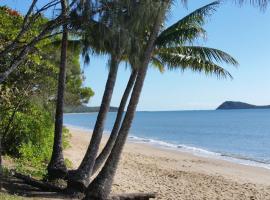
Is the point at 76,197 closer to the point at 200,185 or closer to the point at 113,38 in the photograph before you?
the point at 113,38

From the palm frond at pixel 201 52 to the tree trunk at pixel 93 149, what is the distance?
6.58 feet

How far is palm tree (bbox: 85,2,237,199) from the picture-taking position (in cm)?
1017

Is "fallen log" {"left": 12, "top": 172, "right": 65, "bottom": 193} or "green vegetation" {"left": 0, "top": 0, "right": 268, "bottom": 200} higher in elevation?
"green vegetation" {"left": 0, "top": 0, "right": 268, "bottom": 200}

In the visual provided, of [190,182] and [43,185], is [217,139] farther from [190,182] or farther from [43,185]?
[43,185]

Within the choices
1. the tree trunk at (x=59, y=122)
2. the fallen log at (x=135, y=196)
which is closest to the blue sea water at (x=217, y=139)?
the fallen log at (x=135, y=196)

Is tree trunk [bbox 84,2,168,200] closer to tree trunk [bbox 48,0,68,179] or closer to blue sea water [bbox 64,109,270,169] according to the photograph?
tree trunk [bbox 48,0,68,179]

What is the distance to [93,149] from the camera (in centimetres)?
1112

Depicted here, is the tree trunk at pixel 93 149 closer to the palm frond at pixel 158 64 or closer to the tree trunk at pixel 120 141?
the tree trunk at pixel 120 141

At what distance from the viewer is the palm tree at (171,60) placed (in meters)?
10.2

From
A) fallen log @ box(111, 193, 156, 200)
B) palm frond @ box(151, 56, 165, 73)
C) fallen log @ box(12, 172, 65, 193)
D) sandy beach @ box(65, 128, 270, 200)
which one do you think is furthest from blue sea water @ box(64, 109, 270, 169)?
fallen log @ box(12, 172, 65, 193)

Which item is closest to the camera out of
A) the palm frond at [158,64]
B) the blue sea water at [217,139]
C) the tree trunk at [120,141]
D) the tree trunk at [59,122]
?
the tree trunk at [120,141]

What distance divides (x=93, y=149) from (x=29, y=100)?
13.2 feet

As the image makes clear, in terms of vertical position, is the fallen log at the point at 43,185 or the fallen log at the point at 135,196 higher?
the fallen log at the point at 43,185

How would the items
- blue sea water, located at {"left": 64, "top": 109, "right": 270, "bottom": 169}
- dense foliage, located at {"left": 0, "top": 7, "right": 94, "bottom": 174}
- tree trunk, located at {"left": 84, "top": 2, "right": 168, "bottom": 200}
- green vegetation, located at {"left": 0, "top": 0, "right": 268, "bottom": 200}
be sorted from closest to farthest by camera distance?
green vegetation, located at {"left": 0, "top": 0, "right": 268, "bottom": 200}, tree trunk, located at {"left": 84, "top": 2, "right": 168, "bottom": 200}, dense foliage, located at {"left": 0, "top": 7, "right": 94, "bottom": 174}, blue sea water, located at {"left": 64, "top": 109, "right": 270, "bottom": 169}
